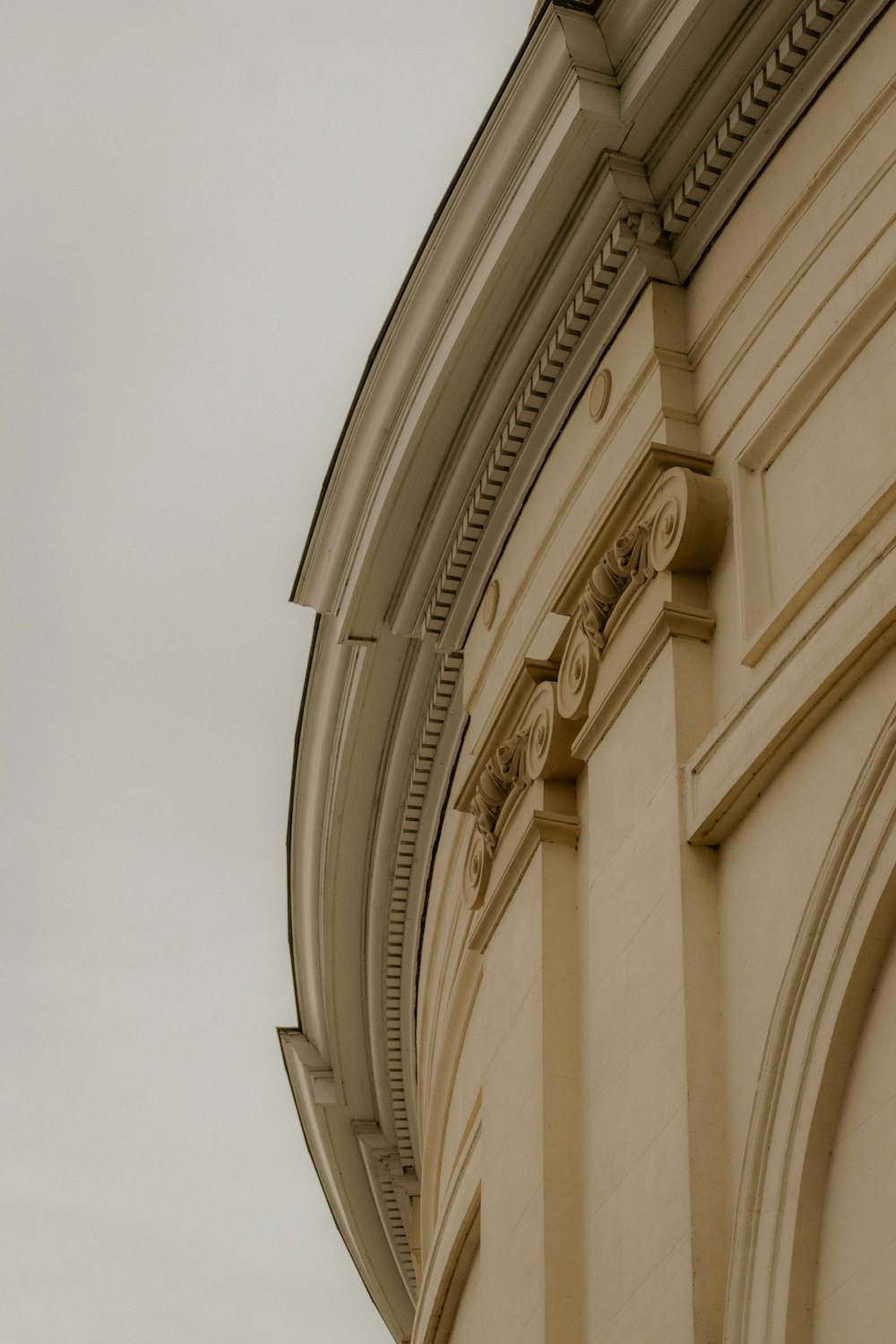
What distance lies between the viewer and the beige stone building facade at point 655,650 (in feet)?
25.3

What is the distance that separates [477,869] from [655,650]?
2763mm

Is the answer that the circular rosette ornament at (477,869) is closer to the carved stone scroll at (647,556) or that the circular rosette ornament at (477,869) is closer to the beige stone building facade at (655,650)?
the beige stone building facade at (655,650)

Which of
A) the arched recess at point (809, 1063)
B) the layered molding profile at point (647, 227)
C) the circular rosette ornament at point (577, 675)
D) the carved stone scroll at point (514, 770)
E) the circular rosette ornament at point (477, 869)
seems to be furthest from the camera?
the circular rosette ornament at point (477, 869)

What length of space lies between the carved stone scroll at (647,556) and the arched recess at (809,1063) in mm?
2151

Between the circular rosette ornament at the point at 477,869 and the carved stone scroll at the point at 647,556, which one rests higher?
the carved stone scroll at the point at 647,556

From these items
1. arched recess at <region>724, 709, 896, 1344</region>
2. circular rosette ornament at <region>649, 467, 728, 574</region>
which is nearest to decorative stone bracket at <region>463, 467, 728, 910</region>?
circular rosette ornament at <region>649, 467, 728, 574</region>

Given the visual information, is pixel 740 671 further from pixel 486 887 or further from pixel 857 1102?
pixel 486 887

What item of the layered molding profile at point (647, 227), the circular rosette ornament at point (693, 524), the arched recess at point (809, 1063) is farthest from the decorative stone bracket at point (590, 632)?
the arched recess at point (809, 1063)

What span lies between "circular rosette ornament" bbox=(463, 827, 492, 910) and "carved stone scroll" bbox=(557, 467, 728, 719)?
1.48m

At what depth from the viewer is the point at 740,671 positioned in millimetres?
9141

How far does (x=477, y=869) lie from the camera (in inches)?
470

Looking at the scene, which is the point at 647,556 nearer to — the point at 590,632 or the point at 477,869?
the point at 590,632

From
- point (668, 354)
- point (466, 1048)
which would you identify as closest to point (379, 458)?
point (668, 354)

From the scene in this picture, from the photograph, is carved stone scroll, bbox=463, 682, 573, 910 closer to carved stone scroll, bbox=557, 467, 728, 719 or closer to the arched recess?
carved stone scroll, bbox=557, 467, 728, 719
